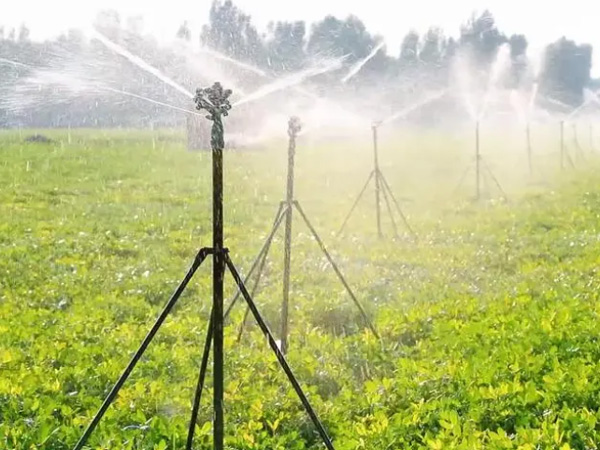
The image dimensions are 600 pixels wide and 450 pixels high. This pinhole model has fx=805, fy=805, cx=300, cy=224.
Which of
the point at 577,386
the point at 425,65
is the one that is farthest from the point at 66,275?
the point at 425,65

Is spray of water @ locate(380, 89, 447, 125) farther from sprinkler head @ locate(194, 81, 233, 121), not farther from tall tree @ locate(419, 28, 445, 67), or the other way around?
sprinkler head @ locate(194, 81, 233, 121)

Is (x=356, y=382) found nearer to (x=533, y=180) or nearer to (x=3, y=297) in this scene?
(x=3, y=297)

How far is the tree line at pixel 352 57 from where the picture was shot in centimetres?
4606

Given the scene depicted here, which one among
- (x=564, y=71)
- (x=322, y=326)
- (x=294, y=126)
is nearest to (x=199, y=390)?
(x=294, y=126)

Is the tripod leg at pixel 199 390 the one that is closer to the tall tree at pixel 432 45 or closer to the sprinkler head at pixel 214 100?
the sprinkler head at pixel 214 100

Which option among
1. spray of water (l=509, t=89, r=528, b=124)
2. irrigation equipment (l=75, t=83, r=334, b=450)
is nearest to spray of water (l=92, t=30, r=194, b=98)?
irrigation equipment (l=75, t=83, r=334, b=450)

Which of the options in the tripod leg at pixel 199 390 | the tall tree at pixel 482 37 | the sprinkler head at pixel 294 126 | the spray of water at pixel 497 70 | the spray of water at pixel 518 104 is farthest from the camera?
the tall tree at pixel 482 37

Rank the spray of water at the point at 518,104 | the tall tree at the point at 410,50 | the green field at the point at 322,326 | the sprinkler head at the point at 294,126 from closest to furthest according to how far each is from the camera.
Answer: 1. the green field at the point at 322,326
2. the sprinkler head at the point at 294,126
3. the spray of water at the point at 518,104
4. the tall tree at the point at 410,50

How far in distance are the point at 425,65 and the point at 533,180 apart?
42.4 meters

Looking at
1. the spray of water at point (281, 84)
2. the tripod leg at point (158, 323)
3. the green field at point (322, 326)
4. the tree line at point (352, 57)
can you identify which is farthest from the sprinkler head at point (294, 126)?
the tree line at point (352, 57)

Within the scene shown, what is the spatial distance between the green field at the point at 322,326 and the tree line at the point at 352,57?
9.76 meters

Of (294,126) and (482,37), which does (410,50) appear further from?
(294,126)

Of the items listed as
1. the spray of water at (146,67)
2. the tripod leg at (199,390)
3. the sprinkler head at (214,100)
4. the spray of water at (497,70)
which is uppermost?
the spray of water at (497,70)

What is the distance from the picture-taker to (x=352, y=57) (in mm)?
65125
